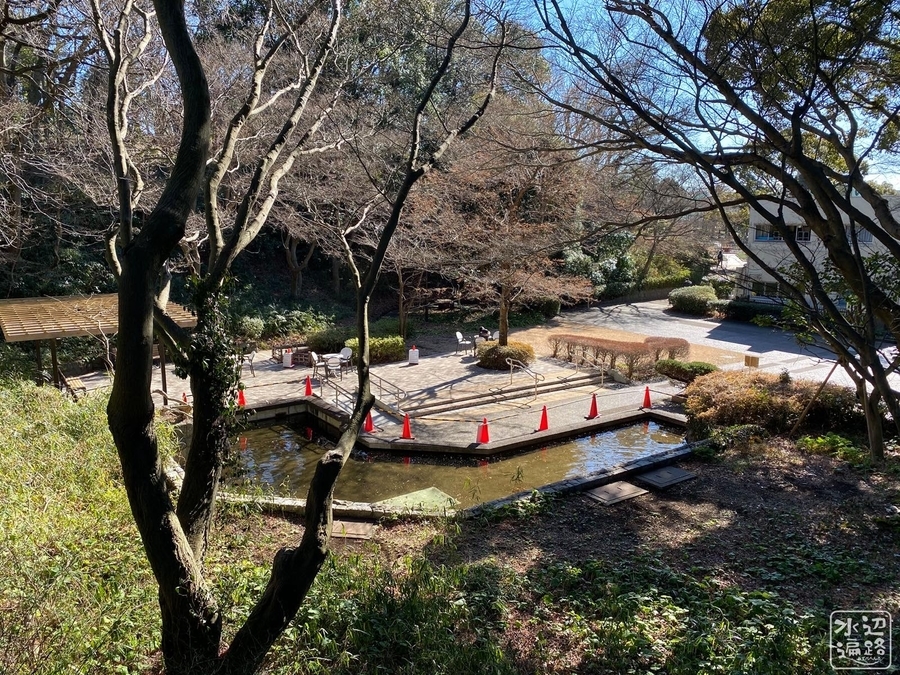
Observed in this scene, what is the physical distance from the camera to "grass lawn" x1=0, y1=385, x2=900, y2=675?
11.4ft

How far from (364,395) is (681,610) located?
2796 millimetres

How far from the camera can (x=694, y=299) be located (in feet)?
88.3

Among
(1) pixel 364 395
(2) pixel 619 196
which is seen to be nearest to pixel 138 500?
(1) pixel 364 395

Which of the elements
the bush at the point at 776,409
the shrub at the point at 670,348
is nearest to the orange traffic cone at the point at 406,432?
the bush at the point at 776,409

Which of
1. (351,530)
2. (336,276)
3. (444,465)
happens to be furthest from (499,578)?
(336,276)

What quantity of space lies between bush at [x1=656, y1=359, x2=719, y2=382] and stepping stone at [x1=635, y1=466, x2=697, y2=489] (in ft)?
22.0

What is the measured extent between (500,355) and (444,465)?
6.59 meters

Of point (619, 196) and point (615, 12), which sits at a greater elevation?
point (615, 12)

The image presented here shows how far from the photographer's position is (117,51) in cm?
460

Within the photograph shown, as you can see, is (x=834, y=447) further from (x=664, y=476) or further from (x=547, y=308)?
(x=547, y=308)

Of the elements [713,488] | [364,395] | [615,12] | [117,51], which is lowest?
[713,488]

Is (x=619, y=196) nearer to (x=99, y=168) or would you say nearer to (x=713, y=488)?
(x=713, y=488)

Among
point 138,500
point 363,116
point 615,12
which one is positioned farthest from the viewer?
point 363,116

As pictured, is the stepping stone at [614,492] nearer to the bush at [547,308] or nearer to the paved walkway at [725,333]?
the paved walkway at [725,333]
